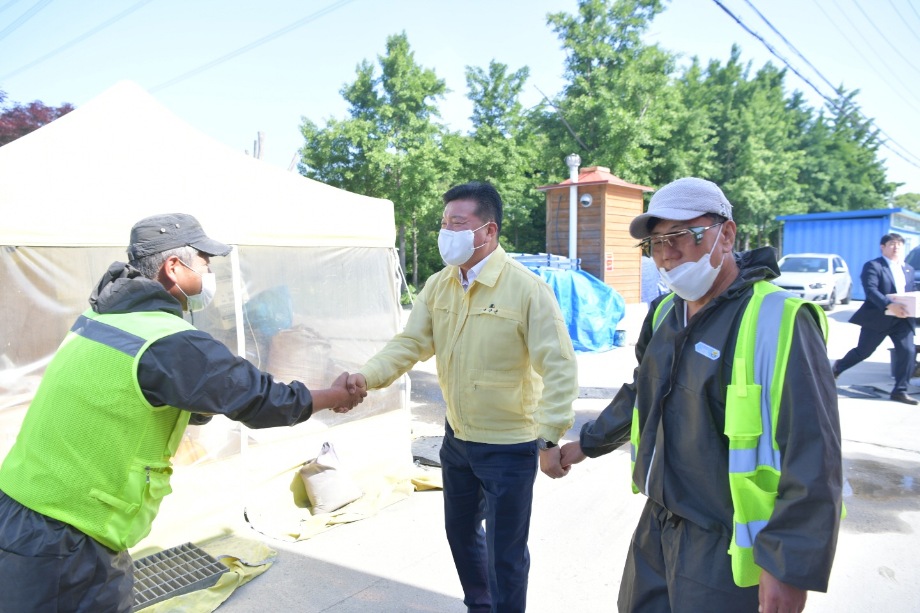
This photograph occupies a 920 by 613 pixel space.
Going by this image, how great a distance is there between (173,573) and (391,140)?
16.0 metres

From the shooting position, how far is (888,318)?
786 centimetres

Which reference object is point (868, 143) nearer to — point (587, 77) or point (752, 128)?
point (752, 128)

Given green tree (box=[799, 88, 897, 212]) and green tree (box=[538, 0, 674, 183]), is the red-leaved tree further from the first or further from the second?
green tree (box=[799, 88, 897, 212])

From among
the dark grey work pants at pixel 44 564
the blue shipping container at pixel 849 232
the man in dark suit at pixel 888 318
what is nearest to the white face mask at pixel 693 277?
the dark grey work pants at pixel 44 564

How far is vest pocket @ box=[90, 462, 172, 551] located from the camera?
199 cm

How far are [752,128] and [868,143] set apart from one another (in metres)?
15.6

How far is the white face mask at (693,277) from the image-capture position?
2031 millimetres

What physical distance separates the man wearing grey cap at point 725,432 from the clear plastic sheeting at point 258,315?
10.6 ft

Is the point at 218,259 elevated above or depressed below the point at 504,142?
below

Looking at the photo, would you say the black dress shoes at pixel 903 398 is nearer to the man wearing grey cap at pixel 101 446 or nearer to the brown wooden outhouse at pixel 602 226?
the brown wooden outhouse at pixel 602 226

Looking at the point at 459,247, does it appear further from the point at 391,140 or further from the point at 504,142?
the point at 504,142

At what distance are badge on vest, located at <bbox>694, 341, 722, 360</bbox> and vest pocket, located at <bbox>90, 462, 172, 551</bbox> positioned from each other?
69.4 inches

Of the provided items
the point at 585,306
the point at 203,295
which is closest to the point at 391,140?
the point at 585,306

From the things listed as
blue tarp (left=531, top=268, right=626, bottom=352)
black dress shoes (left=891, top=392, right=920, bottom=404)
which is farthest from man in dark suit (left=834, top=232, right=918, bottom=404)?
blue tarp (left=531, top=268, right=626, bottom=352)
